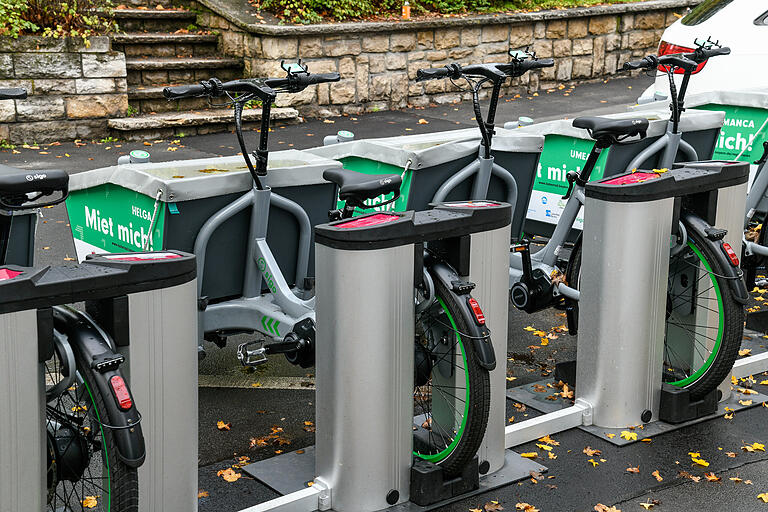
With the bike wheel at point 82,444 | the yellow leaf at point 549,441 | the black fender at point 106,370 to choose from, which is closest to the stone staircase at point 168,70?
the yellow leaf at point 549,441

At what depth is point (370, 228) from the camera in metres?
3.98

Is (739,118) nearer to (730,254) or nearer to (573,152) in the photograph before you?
(573,152)

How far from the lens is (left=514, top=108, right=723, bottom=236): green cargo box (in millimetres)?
6238

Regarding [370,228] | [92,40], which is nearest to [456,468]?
[370,228]

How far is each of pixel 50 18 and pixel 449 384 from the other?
7854 millimetres

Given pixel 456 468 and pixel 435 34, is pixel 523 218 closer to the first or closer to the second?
pixel 456 468

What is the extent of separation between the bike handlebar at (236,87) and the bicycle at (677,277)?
2.22 ft

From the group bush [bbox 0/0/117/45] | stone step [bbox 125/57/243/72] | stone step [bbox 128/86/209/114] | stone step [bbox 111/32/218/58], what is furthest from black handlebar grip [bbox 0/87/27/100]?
stone step [bbox 111/32/218/58]

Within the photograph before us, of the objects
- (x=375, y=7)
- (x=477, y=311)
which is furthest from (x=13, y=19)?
(x=477, y=311)

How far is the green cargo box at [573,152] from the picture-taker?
624 centimetres

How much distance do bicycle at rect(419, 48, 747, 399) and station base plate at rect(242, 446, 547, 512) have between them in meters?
0.97

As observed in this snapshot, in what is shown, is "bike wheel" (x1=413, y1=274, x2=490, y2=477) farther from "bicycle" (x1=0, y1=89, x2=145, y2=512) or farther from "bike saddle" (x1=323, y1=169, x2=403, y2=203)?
"bicycle" (x1=0, y1=89, x2=145, y2=512)

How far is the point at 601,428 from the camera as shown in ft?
16.7

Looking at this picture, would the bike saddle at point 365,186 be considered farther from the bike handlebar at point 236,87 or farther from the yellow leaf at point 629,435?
the yellow leaf at point 629,435
